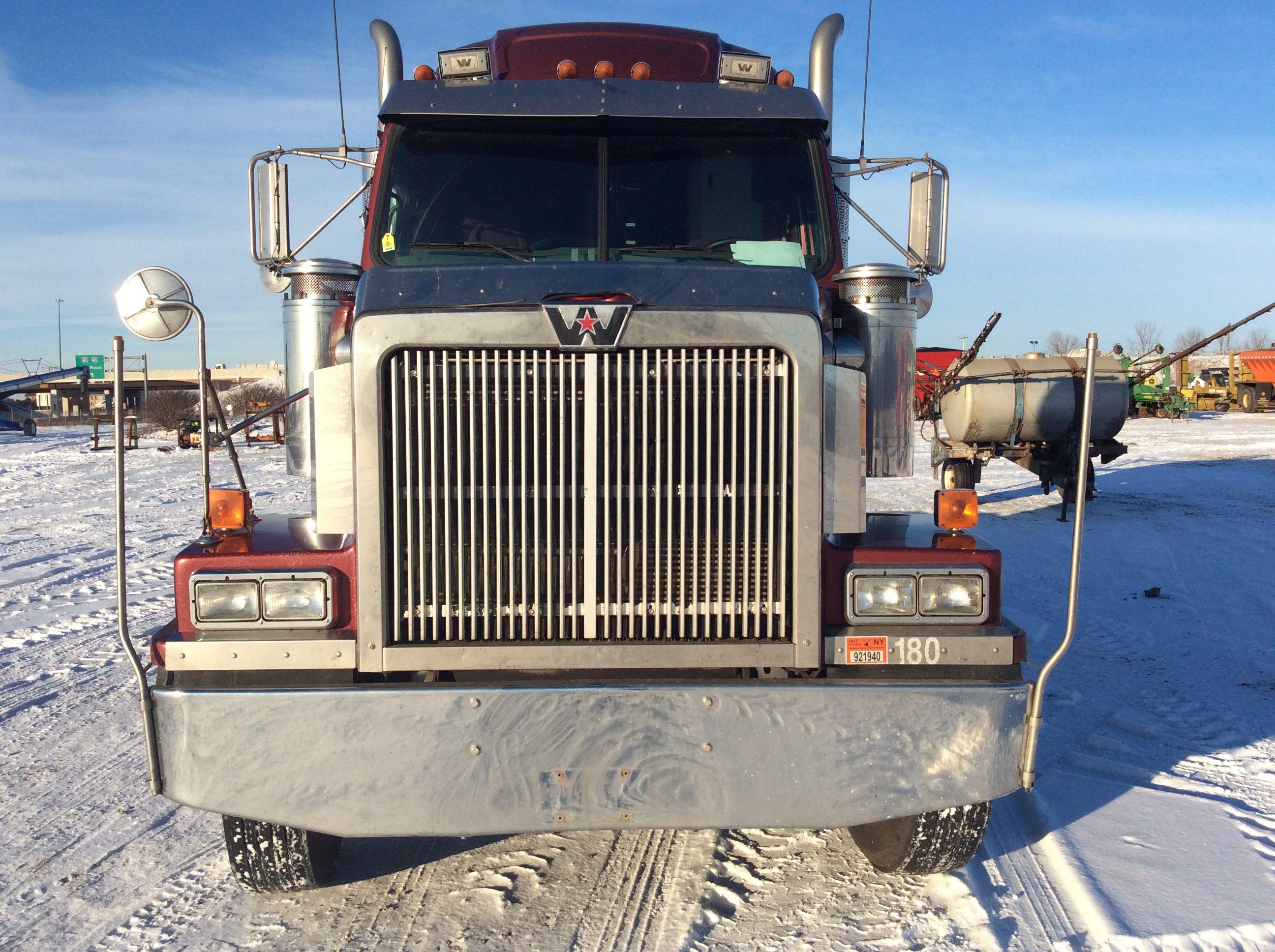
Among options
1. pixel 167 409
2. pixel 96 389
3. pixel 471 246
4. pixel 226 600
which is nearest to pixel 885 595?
pixel 226 600

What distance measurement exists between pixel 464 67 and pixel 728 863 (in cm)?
347

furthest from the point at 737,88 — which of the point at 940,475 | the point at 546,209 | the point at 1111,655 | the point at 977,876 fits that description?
the point at 940,475

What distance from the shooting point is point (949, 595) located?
3.23 m

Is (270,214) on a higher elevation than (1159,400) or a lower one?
higher

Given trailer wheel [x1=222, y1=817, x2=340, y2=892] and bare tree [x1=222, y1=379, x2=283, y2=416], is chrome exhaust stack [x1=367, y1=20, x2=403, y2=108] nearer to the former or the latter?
trailer wheel [x1=222, y1=817, x2=340, y2=892]

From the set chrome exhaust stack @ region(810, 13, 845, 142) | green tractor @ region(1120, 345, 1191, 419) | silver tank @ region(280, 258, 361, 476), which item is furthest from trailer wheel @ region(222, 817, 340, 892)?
green tractor @ region(1120, 345, 1191, 419)

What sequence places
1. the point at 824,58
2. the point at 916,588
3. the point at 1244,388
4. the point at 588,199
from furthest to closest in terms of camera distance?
the point at 1244,388 → the point at 824,58 → the point at 588,199 → the point at 916,588

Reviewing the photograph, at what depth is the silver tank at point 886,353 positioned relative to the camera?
13.6 ft

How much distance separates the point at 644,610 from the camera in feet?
10.2

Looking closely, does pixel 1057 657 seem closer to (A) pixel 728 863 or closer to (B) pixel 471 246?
(A) pixel 728 863

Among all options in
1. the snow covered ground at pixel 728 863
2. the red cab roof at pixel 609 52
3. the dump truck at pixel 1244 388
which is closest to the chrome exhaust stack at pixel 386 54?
the red cab roof at pixel 609 52

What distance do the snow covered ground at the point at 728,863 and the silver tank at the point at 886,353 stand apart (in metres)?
1.53

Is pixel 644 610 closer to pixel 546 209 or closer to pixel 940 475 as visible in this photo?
pixel 546 209

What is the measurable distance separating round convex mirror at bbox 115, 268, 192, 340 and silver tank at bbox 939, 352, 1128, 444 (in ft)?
35.5
